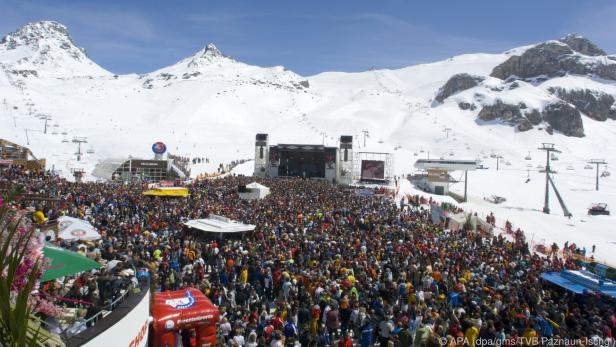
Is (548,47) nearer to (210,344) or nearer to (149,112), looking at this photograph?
(149,112)

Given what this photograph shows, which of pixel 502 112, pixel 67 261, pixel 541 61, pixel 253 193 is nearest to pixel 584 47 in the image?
pixel 541 61

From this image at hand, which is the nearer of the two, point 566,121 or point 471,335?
point 471,335

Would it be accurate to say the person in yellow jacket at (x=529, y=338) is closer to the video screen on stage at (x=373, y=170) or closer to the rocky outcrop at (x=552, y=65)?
the video screen on stage at (x=373, y=170)

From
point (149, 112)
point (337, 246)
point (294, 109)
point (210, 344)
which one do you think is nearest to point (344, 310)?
point (210, 344)

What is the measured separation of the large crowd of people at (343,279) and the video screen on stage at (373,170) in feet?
81.3

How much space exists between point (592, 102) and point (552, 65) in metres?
21.5

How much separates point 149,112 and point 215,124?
65.6 ft

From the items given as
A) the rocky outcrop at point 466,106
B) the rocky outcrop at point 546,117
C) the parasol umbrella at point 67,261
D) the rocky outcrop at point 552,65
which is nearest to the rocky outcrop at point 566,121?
the rocky outcrop at point 546,117

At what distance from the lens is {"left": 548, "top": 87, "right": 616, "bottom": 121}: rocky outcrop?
122000 mm

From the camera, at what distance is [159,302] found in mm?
7969

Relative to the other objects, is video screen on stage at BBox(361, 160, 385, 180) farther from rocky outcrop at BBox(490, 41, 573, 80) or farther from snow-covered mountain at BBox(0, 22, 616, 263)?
rocky outcrop at BBox(490, 41, 573, 80)

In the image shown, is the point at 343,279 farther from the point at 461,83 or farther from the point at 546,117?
the point at 461,83

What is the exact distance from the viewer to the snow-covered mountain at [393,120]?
189 ft

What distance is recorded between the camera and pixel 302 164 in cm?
4800
